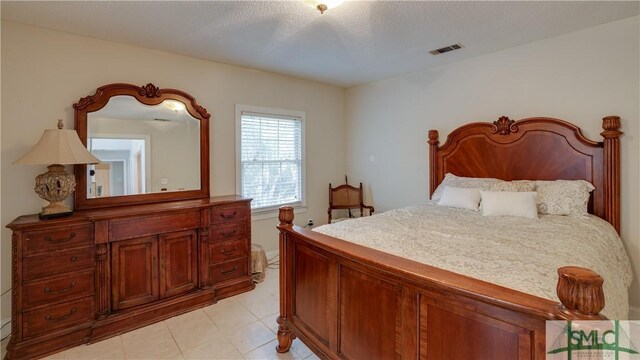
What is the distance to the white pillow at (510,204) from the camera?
2504mm

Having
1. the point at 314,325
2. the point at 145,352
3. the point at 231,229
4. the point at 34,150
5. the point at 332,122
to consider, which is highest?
the point at 332,122

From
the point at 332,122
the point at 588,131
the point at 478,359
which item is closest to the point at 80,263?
the point at 478,359

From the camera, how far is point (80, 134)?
2.66 m

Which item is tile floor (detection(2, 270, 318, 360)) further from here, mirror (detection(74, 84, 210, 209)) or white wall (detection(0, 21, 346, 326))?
mirror (detection(74, 84, 210, 209))

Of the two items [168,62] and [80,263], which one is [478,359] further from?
[168,62]

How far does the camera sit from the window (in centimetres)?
381

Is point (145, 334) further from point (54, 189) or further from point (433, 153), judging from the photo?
point (433, 153)

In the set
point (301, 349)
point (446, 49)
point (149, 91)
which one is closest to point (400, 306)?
point (301, 349)

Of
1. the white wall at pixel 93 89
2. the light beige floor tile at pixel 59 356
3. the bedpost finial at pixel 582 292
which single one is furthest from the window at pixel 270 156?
the bedpost finial at pixel 582 292

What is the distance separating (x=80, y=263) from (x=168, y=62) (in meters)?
2.06

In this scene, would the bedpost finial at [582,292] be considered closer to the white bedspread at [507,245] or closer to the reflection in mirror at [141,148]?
the white bedspread at [507,245]

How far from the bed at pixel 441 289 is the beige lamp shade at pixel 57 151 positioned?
1.68 m

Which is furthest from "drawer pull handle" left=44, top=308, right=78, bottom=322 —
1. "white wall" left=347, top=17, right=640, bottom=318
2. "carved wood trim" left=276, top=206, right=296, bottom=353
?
"white wall" left=347, top=17, right=640, bottom=318

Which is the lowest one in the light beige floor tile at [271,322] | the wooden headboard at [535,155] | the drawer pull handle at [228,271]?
the light beige floor tile at [271,322]
